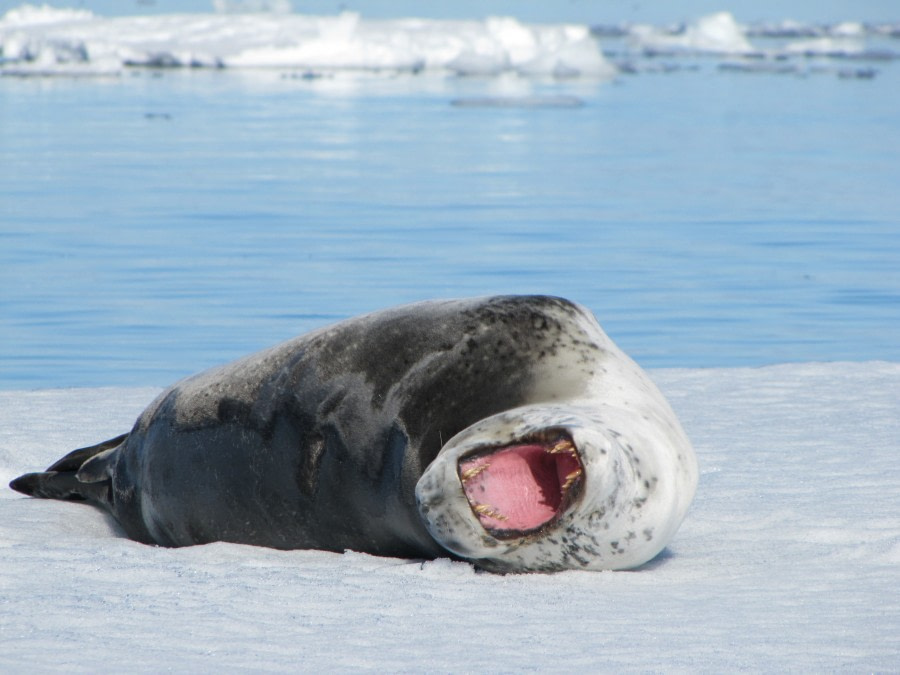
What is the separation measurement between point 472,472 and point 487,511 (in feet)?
0.28

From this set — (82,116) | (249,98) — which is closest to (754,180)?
(82,116)

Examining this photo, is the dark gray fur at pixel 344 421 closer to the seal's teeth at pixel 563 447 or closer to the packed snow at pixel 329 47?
the seal's teeth at pixel 563 447

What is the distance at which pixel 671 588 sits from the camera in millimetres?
3055

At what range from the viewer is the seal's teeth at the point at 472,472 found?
9.62 feet

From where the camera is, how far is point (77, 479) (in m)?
4.21

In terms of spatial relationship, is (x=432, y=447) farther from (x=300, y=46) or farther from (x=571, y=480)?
(x=300, y=46)

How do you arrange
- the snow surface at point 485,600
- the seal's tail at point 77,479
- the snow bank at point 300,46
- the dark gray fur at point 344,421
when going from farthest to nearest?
1. the snow bank at point 300,46
2. the seal's tail at point 77,479
3. the dark gray fur at point 344,421
4. the snow surface at point 485,600

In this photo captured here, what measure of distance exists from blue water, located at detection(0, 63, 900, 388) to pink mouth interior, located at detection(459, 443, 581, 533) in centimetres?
439

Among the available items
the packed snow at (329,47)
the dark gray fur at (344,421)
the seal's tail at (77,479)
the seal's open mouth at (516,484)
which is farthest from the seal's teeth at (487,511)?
the packed snow at (329,47)

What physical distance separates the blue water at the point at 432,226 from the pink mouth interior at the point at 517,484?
4.39 meters

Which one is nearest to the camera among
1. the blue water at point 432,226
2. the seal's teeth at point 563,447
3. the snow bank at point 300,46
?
the seal's teeth at point 563,447

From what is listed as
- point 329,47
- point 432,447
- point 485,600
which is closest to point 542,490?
point 485,600

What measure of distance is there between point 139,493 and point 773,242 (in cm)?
825

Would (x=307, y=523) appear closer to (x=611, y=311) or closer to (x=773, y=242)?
(x=611, y=311)
